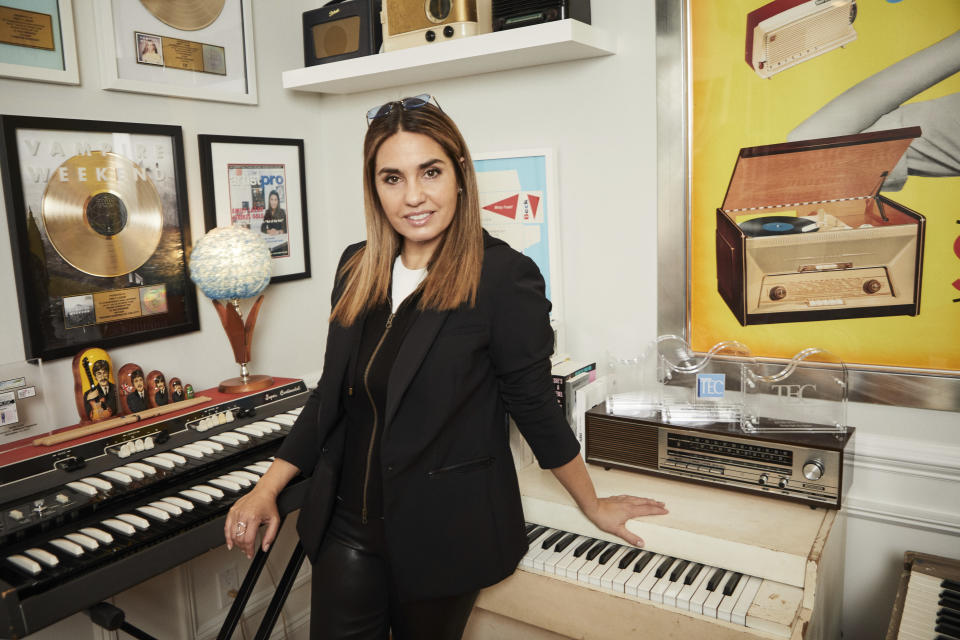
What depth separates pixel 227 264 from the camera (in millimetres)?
2094

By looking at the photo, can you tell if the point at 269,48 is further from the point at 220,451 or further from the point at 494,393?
the point at 494,393

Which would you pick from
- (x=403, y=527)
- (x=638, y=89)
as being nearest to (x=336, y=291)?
(x=403, y=527)

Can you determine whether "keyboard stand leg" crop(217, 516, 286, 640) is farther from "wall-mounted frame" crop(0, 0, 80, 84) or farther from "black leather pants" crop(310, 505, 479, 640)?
"wall-mounted frame" crop(0, 0, 80, 84)

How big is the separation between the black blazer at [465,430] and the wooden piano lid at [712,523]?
28 centimetres

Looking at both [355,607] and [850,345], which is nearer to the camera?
[355,607]

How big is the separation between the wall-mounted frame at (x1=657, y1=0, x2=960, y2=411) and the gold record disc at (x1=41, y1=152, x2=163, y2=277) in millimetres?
1517

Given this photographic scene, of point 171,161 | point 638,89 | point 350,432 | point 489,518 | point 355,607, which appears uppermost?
point 638,89

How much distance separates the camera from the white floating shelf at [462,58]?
1.92 meters

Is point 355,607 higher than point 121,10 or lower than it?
lower

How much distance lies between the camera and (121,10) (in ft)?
6.68

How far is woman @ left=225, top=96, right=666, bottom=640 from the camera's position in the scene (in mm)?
Result: 1432

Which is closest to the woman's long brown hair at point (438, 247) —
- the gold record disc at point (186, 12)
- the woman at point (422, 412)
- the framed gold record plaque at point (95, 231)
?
the woman at point (422, 412)

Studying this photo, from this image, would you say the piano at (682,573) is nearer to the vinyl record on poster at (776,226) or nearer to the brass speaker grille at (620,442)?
the brass speaker grille at (620,442)

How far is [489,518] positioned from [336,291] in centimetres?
64
